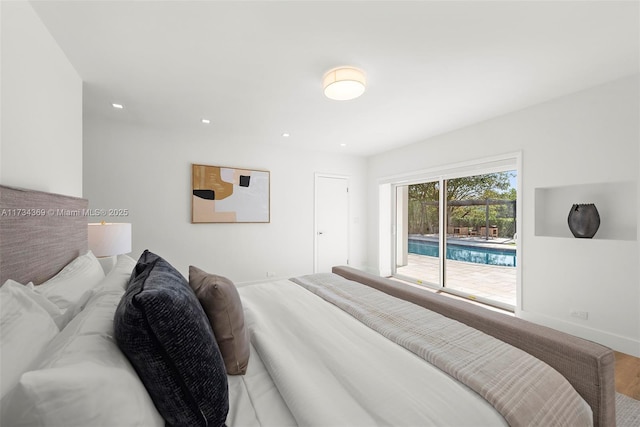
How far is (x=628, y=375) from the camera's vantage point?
209 centimetres

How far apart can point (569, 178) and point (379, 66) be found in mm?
2283

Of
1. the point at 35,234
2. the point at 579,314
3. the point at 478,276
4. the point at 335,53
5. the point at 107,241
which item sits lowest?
the point at 579,314

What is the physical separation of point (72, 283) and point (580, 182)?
4116mm

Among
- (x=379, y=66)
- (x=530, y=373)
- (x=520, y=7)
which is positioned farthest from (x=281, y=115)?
(x=530, y=373)

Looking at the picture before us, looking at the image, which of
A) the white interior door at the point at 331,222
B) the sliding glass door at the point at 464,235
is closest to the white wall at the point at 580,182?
the sliding glass door at the point at 464,235

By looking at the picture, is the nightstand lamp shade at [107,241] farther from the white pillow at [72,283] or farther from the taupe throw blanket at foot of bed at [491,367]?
the taupe throw blanket at foot of bed at [491,367]

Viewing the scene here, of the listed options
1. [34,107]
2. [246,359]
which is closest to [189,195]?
[34,107]

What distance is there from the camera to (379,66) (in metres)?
2.21

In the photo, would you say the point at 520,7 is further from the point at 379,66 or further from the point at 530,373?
the point at 530,373

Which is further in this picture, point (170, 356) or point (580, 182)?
point (580, 182)

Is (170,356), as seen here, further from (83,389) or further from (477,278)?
(477,278)

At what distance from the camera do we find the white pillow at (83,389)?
0.52 m

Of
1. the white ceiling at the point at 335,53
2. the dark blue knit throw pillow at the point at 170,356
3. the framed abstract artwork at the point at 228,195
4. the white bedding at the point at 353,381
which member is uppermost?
the white ceiling at the point at 335,53

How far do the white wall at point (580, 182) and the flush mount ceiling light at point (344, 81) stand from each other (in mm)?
2153
